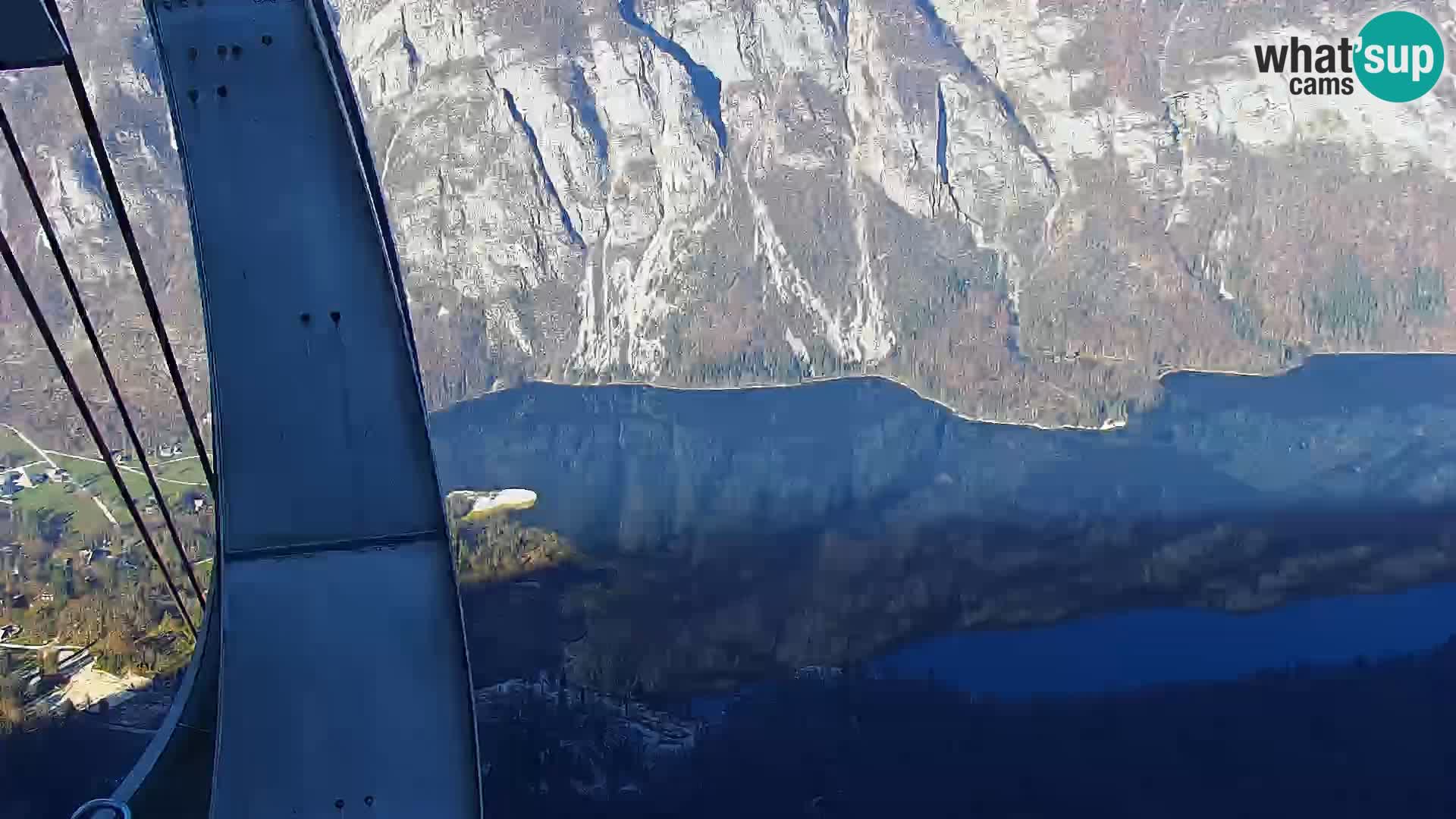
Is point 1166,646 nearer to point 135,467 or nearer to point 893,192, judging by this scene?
point 135,467

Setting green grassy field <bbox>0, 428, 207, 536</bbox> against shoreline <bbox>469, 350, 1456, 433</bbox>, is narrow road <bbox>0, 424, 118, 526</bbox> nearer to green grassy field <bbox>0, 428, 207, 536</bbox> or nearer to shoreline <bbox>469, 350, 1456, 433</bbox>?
green grassy field <bbox>0, 428, 207, 536</bbox>

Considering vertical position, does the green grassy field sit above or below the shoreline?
below

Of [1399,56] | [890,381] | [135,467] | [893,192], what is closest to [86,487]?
[135,467]

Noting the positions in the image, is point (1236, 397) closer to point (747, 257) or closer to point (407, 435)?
point (747, 257)

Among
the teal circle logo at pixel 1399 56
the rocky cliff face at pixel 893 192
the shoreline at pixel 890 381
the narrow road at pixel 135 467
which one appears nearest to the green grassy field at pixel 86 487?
the narrow road at pixel 135 467

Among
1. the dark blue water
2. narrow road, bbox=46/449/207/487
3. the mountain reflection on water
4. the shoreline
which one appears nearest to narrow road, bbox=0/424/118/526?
narrow road, bbox=46/449/207/487

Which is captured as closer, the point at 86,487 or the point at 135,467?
the point at 86,487

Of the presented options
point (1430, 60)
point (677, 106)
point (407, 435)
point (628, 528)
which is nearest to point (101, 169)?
point (407, 435)

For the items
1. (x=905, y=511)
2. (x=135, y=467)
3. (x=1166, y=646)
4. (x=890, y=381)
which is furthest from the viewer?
(x=890, y=381)
